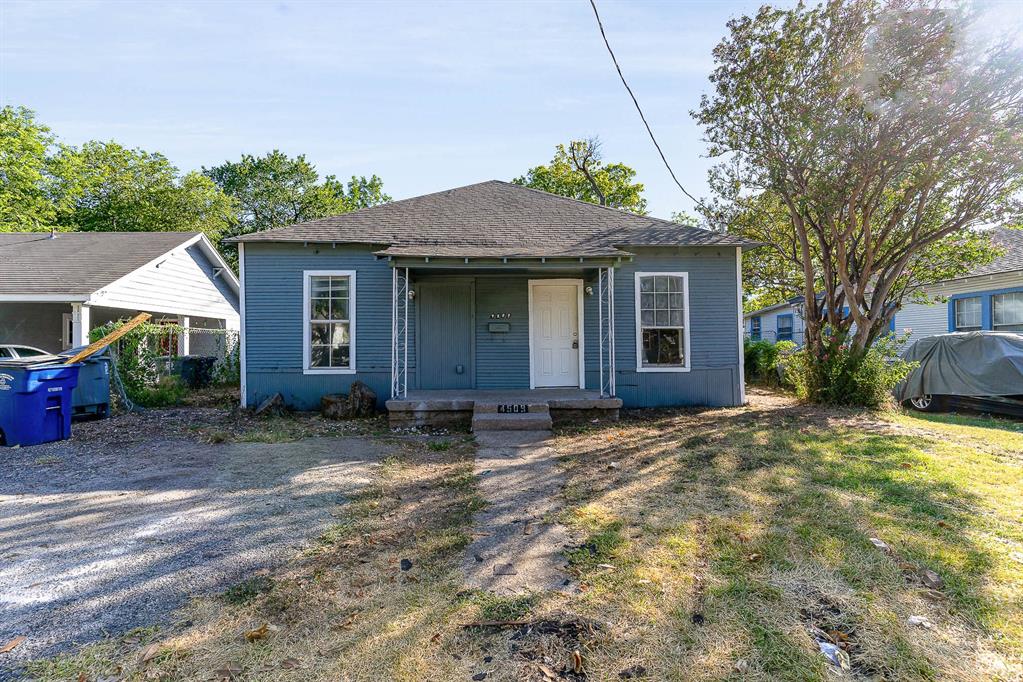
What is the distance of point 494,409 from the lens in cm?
789

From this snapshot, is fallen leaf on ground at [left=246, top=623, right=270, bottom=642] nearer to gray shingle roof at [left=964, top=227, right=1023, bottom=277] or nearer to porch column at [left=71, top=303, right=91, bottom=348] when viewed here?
porch column at [left=71, top=303, right=91, bottom=348]

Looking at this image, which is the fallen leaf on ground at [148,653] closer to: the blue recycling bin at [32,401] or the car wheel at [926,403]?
the blue recycling bin at [32,401]

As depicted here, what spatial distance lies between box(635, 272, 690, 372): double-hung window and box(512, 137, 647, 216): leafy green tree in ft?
53.4

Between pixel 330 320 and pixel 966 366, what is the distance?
39.0 feet

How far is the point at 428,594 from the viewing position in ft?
9.33

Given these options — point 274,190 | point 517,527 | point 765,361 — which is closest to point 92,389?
point 517,527

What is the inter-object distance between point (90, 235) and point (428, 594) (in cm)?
1907

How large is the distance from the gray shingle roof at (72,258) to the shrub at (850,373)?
15416mm

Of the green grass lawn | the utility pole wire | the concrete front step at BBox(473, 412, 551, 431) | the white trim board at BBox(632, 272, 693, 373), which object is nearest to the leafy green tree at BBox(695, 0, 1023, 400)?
the utility pole wire

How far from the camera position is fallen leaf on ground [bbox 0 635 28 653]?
92.3 inches

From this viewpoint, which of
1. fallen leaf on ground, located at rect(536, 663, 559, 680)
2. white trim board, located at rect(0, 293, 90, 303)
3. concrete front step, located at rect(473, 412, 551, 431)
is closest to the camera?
fallen leaf on ground, located at rect(536, 663, 559, 680)

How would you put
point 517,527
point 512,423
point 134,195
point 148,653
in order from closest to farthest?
point 148,653, point 517,527, point 512,423, point 134,195

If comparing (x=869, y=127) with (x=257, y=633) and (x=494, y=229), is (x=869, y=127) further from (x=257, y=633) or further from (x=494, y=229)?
(x=257, y=633)

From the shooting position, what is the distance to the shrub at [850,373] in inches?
374
